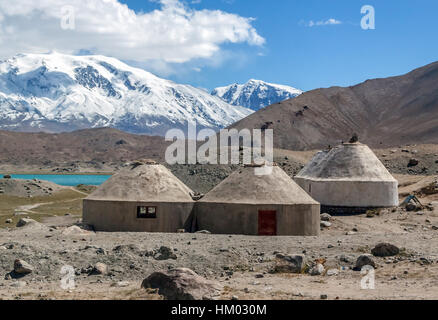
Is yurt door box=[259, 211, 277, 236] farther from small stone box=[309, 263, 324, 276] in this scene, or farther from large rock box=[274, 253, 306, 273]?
small stone box=[309, 263, 324, 276]

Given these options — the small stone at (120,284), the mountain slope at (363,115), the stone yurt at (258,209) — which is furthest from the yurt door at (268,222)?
the mountain slope at (363,115)

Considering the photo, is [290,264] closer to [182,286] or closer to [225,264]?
[225,264]

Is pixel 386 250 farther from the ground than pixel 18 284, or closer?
farther from the ground

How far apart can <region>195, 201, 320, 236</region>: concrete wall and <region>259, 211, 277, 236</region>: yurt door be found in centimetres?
17

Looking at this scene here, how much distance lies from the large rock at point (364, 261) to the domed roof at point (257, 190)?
690cm

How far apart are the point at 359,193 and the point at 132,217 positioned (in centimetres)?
1681

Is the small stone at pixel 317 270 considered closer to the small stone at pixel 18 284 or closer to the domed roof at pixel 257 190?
the domed roof at pixel 257 190

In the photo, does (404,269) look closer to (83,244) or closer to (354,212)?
(83,244)

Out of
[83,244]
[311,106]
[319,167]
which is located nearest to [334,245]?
[83,244]

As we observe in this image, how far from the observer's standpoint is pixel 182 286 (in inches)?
534

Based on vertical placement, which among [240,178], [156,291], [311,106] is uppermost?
[311,106]

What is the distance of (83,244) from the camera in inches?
778

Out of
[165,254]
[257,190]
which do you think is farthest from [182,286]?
[257,190]
